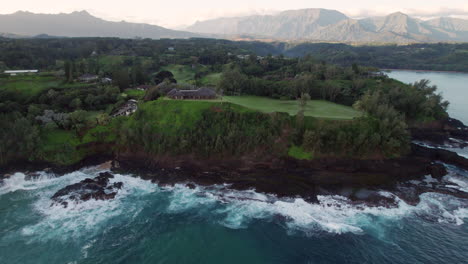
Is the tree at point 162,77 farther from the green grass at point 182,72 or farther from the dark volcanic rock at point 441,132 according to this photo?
the dark volcanic rock at point 441,132

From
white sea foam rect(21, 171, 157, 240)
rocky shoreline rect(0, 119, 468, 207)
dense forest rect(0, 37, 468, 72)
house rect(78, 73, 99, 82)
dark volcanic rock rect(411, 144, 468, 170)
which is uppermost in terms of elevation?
dense forest rect(0, 37, 468, 72)

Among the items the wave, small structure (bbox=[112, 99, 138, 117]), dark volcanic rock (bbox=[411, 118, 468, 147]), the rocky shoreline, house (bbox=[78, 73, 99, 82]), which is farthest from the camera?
house (bbox=[78, 73, 99, 82])

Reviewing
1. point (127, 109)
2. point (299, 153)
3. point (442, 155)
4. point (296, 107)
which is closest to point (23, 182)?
point (127, 109)

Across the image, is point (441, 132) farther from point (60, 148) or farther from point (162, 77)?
point (60, 148)

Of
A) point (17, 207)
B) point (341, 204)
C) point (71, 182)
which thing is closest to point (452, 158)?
point (341, 204)

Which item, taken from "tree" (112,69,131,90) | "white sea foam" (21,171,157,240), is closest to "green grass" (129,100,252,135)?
"white sea foam" (21,171,157,240)

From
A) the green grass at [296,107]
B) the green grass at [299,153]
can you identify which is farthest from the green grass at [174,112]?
the green grass at [299,153]

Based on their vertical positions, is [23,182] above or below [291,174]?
below

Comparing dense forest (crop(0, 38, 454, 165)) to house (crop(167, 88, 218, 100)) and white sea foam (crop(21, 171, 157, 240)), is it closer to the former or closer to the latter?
house (crop(167, 88, 218, 100))
